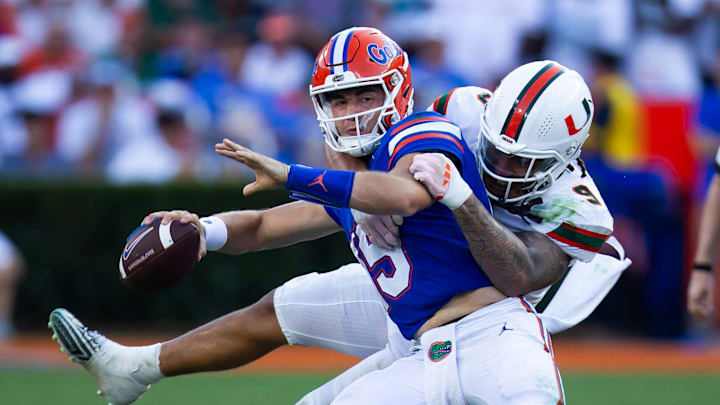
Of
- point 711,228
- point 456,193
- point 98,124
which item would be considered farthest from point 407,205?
point 98,124

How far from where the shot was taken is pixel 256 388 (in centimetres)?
749

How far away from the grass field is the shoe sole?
6.54 feet

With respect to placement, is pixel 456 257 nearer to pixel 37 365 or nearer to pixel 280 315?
pixel 280 315

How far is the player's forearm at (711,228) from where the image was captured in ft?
16.8

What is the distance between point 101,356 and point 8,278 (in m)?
4.43

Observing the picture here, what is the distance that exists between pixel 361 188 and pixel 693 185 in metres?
6.89

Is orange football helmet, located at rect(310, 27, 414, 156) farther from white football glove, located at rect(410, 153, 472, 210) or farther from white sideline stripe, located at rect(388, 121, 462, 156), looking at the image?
white football glove, located at rect(410, 153, 472, 210)

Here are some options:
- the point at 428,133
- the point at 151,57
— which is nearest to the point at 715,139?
the point at 151,57

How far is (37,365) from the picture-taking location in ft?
27.8

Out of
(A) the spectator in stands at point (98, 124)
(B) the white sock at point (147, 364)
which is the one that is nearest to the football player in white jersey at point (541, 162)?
(B) the white sock at point (147, 364)

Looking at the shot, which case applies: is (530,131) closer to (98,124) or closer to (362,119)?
(362,119)

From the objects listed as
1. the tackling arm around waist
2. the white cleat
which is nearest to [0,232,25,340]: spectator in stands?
the white cleat

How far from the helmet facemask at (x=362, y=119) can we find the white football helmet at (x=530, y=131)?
400 millimetres

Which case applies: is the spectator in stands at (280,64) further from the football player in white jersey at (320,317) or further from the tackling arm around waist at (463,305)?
the tackling arm around waist at (463,305)
